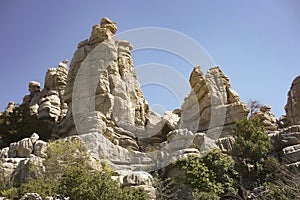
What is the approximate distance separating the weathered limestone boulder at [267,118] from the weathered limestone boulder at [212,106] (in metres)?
2.90

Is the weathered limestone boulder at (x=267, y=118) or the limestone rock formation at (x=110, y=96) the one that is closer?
the limestone rock formation at (x=110, y=96)

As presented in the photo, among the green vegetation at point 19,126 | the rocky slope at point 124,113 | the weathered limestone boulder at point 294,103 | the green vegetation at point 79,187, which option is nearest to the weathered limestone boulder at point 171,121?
the rocky slope at point 124,113

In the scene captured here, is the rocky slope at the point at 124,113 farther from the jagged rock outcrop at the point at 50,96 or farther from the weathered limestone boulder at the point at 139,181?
the weathered limestone boulder at the point at 139,181

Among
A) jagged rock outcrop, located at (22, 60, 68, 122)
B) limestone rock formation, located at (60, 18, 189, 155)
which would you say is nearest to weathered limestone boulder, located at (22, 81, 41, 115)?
jagged rock outcrop, located at (22, 60, 68, 122)

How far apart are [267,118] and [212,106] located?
584 centimetres

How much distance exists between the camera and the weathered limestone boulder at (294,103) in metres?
32.4

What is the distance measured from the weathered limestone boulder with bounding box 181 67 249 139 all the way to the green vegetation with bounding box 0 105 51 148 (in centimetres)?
1273

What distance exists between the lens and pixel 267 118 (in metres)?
33.4

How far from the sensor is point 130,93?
35.5 m

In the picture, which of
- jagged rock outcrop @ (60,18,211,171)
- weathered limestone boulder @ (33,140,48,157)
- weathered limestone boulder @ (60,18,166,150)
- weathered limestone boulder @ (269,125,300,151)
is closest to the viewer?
weathered limestone boulder @ (269,125,300,151)

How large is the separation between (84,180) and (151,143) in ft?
63.1

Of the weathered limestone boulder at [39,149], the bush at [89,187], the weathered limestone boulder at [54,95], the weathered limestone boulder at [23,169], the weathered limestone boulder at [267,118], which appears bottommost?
the bush at [89,187]

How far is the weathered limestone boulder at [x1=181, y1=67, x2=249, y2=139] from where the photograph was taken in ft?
97.6

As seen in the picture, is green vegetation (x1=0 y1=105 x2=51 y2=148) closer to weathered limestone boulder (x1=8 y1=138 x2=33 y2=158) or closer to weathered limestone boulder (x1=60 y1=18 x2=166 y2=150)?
weathered limestone boulder (x1=60 y1=18 x2=166 y2=150)
